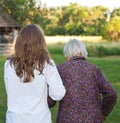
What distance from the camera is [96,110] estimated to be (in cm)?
408

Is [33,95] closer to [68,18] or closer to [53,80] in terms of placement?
[53,80]

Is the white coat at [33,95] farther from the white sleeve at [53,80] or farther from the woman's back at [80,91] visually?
the woman's back at [80,91]

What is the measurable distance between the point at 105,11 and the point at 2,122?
313 ft

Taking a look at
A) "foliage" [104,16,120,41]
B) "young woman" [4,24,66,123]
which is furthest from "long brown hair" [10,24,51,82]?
"foliage" [104,16,120,41]

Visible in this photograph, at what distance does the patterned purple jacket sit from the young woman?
315mm

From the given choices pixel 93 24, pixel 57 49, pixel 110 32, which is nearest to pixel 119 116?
pixel 57 49

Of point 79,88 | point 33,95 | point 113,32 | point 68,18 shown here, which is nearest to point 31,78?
point 33,95

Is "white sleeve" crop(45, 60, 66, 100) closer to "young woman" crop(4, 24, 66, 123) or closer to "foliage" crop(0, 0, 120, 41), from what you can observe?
"young woman" crop(4, 24, 66, 123)

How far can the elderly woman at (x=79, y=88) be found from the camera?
13.2 ft

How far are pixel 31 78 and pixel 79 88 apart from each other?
0.55 metres

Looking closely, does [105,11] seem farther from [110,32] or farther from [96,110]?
[96,110]

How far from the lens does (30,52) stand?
3.66m

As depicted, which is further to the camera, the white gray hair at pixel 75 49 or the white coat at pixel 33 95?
the white gray hair at pixel 75 49

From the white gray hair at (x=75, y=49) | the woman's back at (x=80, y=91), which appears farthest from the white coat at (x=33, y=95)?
the white gray hair at (x=75, y=49)
